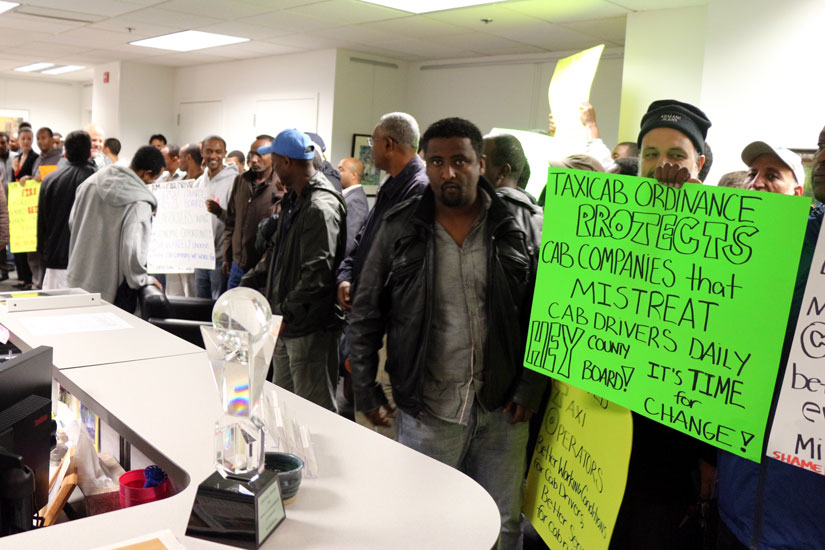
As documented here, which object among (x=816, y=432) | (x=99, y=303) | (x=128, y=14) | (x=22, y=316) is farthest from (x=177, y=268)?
(x=816, y=432)

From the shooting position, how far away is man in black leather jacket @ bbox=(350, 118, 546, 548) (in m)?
1.95

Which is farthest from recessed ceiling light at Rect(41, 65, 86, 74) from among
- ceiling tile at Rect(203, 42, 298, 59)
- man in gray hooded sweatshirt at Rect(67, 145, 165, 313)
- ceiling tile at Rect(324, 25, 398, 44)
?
man in gray hooded sweatshirt at Rect(67, 145, 165, 313)

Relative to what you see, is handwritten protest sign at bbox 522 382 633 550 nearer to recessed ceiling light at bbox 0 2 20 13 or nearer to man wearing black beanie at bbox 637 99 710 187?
man wearing black beanie at bbox 637 99 710 187

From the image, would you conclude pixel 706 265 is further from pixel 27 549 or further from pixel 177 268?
pixel 177 268

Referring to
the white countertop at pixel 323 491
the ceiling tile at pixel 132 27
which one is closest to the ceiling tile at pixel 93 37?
the ceiling tile at pixel 132 27

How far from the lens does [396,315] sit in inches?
79.5

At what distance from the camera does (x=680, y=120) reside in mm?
1684

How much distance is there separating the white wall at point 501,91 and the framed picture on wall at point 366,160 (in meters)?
0.76

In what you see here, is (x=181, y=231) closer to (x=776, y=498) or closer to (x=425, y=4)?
(x=425, y=4)

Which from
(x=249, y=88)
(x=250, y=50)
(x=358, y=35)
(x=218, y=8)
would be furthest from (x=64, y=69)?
(x=358, y=35)

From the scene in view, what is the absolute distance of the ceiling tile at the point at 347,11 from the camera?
18.4 ft

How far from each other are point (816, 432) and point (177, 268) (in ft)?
13.5

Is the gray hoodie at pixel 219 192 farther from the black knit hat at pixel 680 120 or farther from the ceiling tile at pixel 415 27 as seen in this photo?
the black knit hat at pixel 680 120

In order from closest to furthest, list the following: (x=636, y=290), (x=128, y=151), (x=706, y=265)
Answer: (x=706, y=265), (x=636, y=290), (x=128, y=151)
